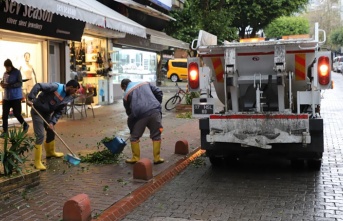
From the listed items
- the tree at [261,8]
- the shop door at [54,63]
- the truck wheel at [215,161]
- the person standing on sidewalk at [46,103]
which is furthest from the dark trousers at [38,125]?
the tree at [261,8]

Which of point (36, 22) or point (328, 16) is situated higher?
point (328, 16)

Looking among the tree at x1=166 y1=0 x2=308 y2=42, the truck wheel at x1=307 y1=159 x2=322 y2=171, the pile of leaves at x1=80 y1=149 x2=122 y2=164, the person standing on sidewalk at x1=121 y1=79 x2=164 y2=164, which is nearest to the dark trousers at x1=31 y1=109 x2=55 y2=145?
the pile of leaves at x1=80 y1=149 x2=122 y2=164

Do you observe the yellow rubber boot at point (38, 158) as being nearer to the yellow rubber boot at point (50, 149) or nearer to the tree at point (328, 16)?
the yellow rubber boot at point (50, 149)

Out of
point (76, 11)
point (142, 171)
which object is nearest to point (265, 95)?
point (142, 171)

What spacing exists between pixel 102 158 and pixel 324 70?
12.7 feet

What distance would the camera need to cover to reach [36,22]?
11656mm

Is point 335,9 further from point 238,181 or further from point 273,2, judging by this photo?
point 238,181

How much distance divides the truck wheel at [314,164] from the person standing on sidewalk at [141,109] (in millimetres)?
2470

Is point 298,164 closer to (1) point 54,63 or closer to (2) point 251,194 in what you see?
(2) point 251,194

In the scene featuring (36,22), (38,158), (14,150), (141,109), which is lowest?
(38,158)

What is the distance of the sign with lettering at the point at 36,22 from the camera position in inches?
410

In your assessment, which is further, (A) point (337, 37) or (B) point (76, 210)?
(A) point (337, 37)

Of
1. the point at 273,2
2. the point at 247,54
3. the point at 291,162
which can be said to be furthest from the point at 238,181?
the point at 273,2

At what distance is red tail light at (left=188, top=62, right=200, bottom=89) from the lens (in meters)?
7.08
